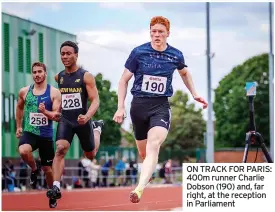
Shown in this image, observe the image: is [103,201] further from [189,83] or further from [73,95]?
[189,83]

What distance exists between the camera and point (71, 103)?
1440cm

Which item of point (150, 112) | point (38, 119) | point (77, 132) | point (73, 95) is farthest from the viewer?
point (38, 119)

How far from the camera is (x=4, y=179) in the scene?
2055 centimetres

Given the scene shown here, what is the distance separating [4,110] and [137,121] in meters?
4.41

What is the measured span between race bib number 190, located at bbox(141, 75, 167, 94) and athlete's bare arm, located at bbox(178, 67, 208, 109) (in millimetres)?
345

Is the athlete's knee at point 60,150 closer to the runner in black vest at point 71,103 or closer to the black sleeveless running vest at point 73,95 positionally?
the runner in black vest at point 71,103

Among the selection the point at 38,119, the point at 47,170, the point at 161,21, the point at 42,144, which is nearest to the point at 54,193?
the point at 47,170

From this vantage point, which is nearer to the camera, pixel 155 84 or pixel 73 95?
pixel 155 84

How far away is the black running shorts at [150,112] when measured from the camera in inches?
533

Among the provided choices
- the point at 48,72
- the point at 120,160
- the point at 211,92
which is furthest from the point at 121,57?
the point at 120,160

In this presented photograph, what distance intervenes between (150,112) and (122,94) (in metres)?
0.38

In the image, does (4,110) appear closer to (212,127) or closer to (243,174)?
(212,127)

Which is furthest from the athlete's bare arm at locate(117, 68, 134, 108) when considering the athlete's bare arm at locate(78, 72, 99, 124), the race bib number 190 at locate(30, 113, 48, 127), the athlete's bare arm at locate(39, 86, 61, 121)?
the race bib number 190 at locate(30, 113, 48, 127)

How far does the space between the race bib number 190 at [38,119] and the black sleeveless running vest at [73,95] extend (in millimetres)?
407
